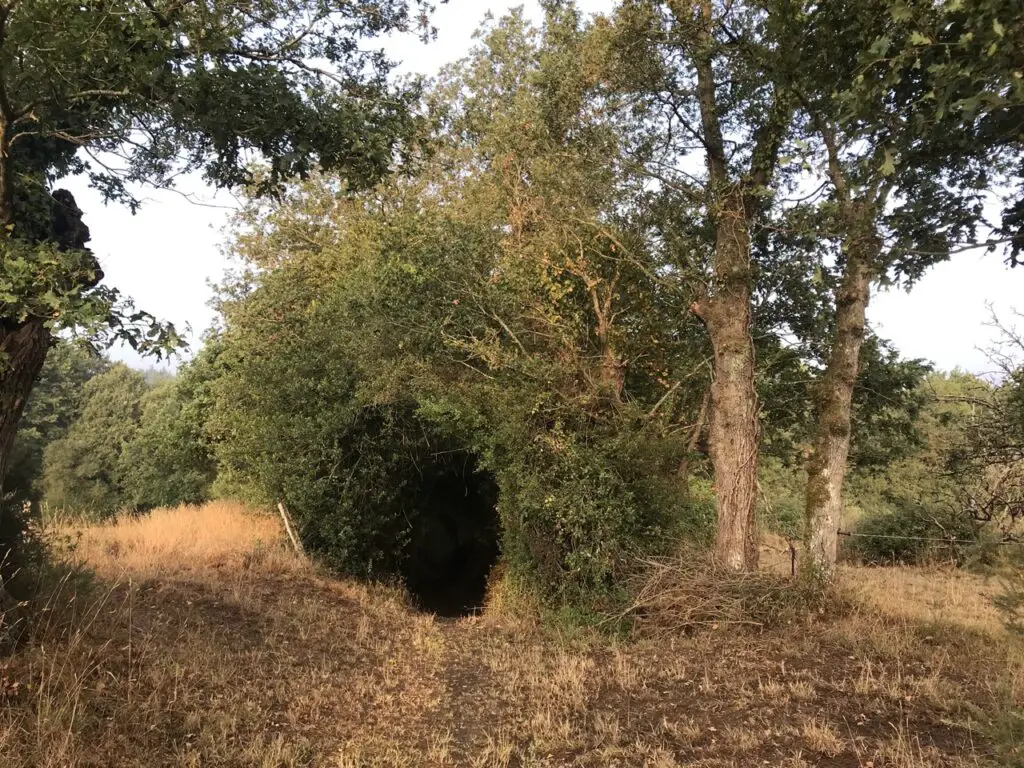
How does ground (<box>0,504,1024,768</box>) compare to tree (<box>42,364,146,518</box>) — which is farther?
tree (<box>42,364,146,518</box>)

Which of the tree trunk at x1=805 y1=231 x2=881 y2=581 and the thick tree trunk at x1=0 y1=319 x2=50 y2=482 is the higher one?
the tree trunk at x1=805 y1=231 x2=881 y2=581

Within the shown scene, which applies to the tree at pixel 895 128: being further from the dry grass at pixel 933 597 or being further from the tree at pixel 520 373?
the tree at pixel 520 373

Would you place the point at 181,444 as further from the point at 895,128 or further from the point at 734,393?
the point at 895,128

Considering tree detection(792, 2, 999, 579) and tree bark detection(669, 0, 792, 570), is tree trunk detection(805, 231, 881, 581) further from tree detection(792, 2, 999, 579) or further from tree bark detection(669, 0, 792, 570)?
tree detection(792, 2, 999, 579)

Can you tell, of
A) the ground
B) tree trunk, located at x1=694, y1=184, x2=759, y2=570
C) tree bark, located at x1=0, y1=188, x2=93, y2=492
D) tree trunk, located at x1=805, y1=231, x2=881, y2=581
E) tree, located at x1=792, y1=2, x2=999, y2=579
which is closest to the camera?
tree, located at x1=792, y1=2, x2=999, y2=579

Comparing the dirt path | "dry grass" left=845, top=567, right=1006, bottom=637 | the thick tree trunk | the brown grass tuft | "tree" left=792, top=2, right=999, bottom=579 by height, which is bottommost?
the dirt path

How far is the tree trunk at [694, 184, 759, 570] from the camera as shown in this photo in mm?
8570

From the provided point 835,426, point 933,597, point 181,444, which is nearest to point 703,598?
point 835,426

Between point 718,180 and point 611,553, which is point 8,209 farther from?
point 718,180

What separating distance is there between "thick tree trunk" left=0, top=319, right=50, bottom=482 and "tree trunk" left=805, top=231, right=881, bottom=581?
8.84 metres

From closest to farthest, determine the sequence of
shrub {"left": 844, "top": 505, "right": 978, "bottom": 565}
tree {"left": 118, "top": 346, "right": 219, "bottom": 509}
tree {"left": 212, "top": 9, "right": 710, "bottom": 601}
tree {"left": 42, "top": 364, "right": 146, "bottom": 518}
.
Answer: tree {"left": 212, "top": 9, "right": 710, "bottom": 601}
shrub {"left": 844, "top": 505, "right": 978, "bottom": 565}
tree {"left": 118, "top": 346, "right": 219, "bottom": 509}
tree {"left": 42, "top": 364, "right": 146, "bottom": 518}

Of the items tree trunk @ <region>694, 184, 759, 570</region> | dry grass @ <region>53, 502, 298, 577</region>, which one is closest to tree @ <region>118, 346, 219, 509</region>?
dry grass @ <region>53, 502, 298, 577</region>

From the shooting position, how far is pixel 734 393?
28.8 ft

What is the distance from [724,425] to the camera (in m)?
8.82
